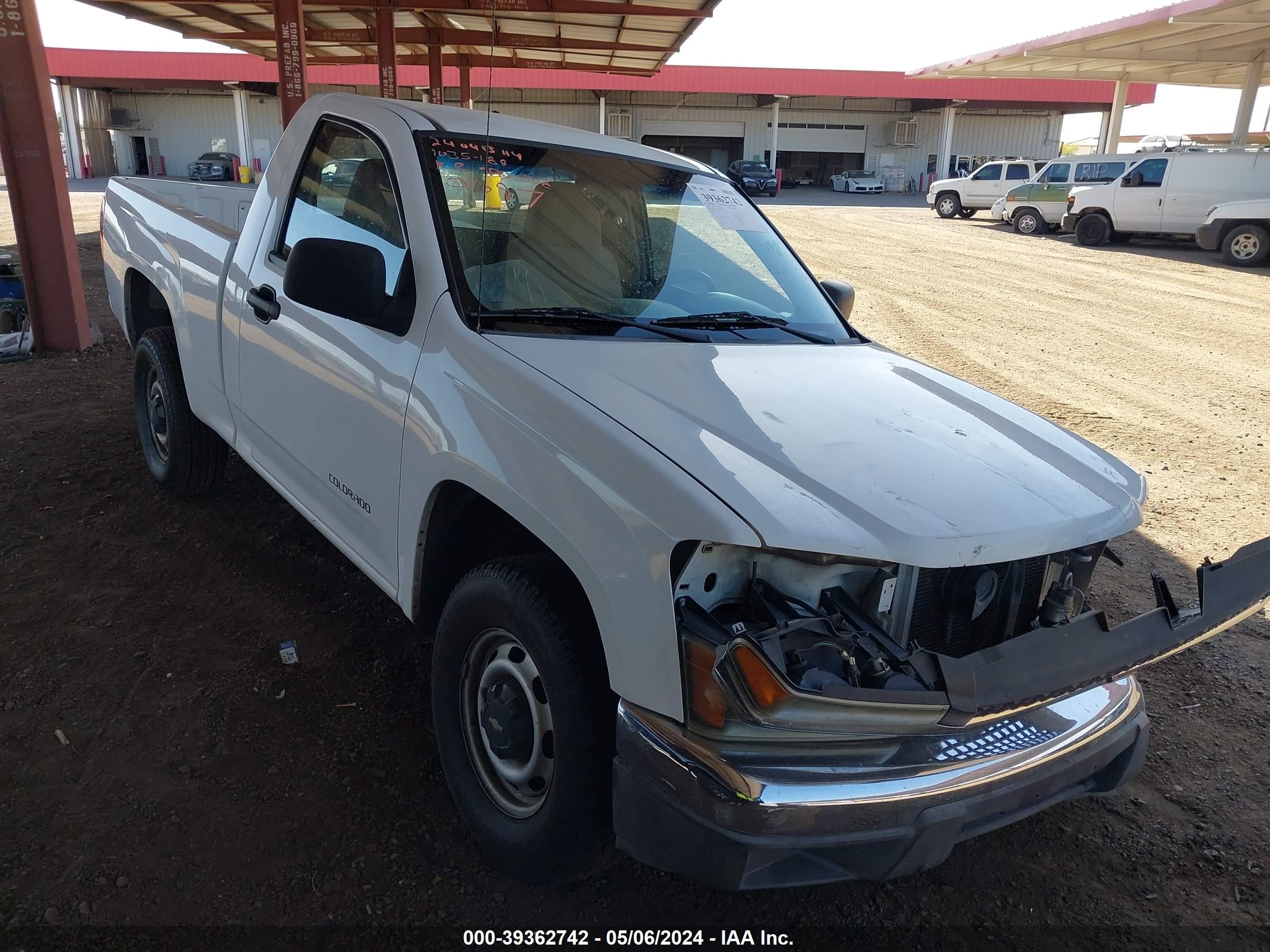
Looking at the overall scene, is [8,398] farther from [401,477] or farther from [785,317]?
[785,317]

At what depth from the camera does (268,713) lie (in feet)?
10.3

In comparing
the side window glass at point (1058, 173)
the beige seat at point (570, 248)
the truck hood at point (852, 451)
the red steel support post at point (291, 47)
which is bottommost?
the truck hood at point (852, 451)

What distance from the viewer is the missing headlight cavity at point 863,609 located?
1834mm

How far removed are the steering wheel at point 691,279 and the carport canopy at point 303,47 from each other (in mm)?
948

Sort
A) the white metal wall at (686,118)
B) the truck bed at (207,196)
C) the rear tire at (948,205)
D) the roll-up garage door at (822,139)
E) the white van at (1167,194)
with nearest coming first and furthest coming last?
the truck bed at (207,196) < the white van at (1167,194) < the rear tire at (948,205) < the white metal wall at (686,118) < the roll-up garage door at (822,139)

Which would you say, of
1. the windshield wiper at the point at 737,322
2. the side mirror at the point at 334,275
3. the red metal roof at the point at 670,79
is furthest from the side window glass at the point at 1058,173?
the side mirror at the point at 334,275

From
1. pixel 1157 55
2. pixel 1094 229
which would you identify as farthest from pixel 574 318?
pixel 1157 55

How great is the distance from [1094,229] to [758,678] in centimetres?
2158

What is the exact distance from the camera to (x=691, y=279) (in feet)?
10.6

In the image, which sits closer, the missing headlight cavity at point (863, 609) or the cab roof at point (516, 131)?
the missing headlight cavity at point (863, 609)

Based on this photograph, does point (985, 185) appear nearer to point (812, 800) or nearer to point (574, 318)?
point (574, 318)

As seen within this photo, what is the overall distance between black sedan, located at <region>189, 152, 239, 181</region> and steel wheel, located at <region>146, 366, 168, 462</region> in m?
35.8

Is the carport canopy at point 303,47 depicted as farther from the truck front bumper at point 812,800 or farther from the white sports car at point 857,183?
the white sports car at point 857,183

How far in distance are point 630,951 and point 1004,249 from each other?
19.4 metres
